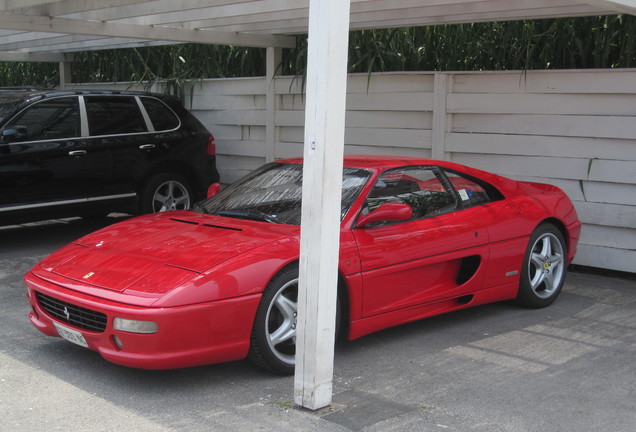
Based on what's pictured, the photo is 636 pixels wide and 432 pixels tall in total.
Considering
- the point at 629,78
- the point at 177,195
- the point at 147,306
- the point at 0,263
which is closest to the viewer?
the point at 147,306

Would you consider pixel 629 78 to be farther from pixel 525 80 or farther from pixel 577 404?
pixel 577 404

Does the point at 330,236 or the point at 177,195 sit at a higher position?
the point at 330,236

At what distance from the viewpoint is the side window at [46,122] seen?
8.34 meters

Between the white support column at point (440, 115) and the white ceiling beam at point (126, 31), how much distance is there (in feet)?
8.66

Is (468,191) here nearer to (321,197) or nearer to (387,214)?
(387,214)

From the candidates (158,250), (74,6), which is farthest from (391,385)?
(74,6)

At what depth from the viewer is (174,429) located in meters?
4.01

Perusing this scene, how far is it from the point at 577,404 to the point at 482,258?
5.12 ft

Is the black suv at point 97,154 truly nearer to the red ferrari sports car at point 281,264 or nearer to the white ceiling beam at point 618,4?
the red ferrari sports car at point 281,264

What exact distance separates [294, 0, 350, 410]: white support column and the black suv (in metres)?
5.09

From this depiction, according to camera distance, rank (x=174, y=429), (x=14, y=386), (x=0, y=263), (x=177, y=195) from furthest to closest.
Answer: (x=177, y=195) → (x=0, y=263) → (x=14, y=386) → (x=174, y=429)

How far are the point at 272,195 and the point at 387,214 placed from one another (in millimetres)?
988

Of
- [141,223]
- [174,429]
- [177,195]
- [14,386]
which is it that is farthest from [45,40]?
[174,429]

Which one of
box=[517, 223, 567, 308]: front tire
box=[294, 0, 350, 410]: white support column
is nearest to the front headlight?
box=[294, 0, 350, 410]: white support column
